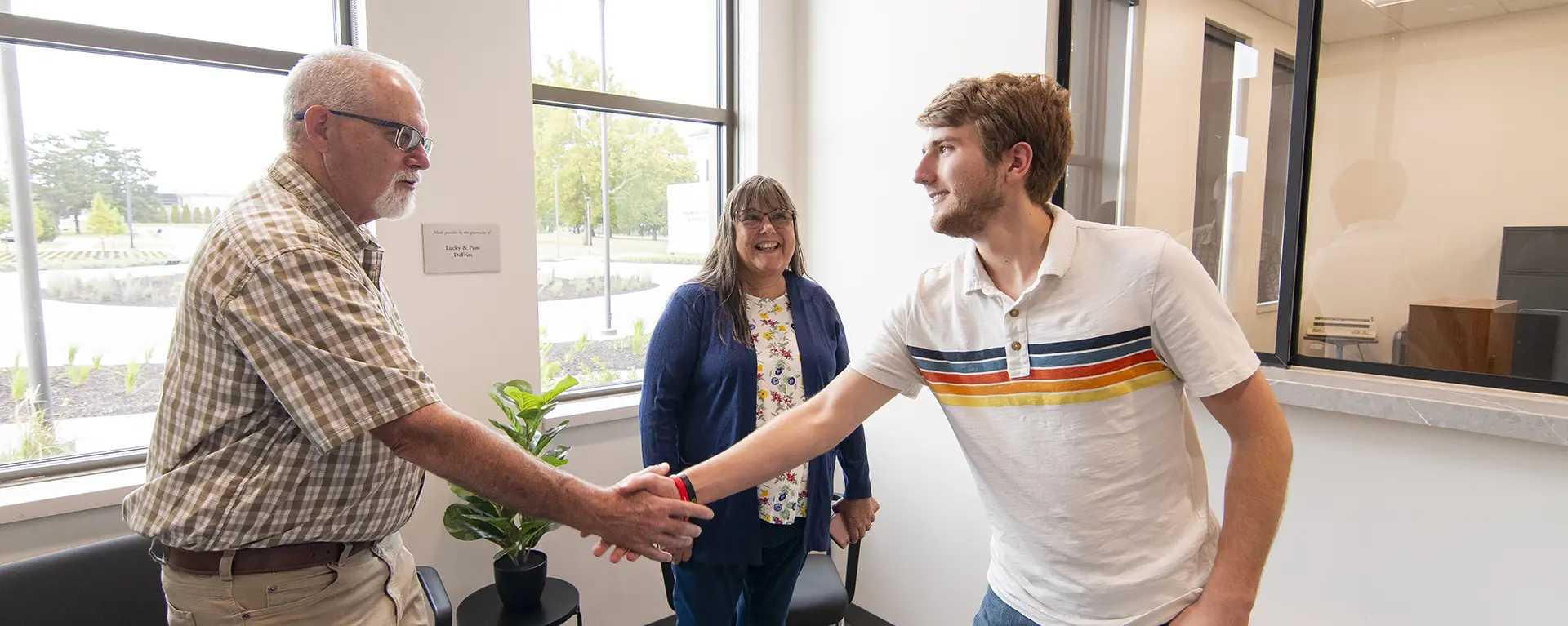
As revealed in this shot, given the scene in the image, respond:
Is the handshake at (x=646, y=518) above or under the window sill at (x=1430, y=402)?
under

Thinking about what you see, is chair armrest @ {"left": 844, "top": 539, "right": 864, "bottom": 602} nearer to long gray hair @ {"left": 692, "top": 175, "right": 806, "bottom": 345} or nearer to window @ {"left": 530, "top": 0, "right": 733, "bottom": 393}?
long gray hair @ {"left": 692, "top": 175, "right": 806, "bottom": 345}

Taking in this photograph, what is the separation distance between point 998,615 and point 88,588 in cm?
219

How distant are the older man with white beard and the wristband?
0.25 meters

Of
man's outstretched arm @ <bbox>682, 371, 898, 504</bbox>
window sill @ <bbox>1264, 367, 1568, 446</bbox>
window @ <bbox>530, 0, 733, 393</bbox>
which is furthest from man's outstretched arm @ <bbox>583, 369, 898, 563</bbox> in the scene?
window @ <bbox>530, 0, 733, 393</bbox>

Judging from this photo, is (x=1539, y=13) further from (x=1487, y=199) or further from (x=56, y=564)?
(x=56, y=564)

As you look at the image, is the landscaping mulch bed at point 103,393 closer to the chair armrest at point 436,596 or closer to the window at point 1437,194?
the chair armrest at point 436,596

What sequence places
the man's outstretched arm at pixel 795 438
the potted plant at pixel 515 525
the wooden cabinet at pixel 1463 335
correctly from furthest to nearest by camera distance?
the potted plant at pixel 515 525, the wooden cabinet at pixel 1463 335, the man's outstretched arm at pixel 795 438

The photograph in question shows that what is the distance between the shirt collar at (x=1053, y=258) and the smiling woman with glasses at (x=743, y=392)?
87cm

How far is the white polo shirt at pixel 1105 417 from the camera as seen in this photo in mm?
1161

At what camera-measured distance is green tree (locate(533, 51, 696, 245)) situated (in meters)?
3.08

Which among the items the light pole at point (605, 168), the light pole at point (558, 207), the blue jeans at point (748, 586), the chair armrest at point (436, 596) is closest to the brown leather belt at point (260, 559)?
the chair armrest at point (436, 596)

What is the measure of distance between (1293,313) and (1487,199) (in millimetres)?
641

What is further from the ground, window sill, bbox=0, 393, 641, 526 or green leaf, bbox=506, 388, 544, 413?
green leaf, bbox=506, 388, 544, 413

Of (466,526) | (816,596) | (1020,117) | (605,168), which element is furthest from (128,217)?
(1020,117)
